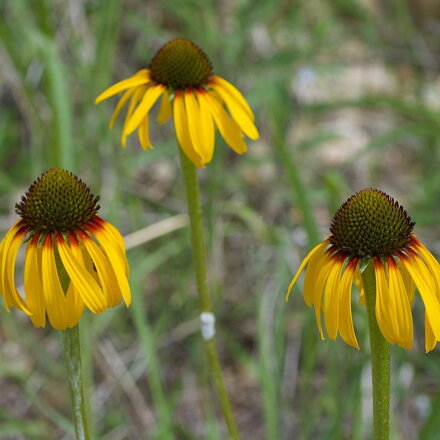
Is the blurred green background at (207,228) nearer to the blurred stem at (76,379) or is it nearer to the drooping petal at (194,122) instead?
the drooping petal at (194,122)

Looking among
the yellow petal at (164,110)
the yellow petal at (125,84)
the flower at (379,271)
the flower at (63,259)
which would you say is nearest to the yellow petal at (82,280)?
the flower at (63,259)

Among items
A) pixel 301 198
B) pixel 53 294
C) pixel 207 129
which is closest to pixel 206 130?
pixel 207 129

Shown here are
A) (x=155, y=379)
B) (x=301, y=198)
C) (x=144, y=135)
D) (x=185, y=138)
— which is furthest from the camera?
(x=155, y=379)

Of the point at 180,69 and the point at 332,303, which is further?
the point at 180,69

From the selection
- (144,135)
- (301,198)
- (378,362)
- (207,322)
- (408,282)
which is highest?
(301,198)

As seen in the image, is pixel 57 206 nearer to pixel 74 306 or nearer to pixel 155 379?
pixel 74 306

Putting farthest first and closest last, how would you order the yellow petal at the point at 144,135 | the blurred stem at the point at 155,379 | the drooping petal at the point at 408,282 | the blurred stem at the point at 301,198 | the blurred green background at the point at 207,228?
the blurred green background at the point at 207,228, the blurred stem at the point at 155,379, the blurred stem at the point at 301,198, the yellow petal at the point at 144,135, the drooping petal at the point at 408,282

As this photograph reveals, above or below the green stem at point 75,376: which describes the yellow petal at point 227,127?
above
